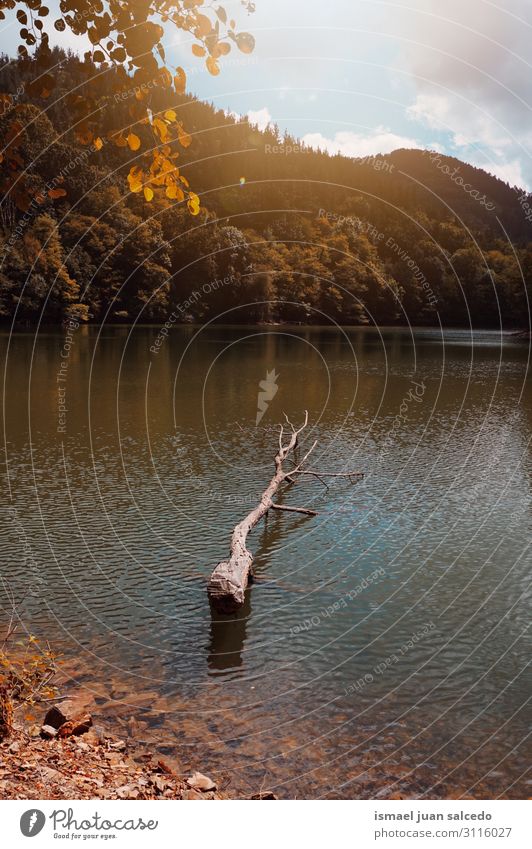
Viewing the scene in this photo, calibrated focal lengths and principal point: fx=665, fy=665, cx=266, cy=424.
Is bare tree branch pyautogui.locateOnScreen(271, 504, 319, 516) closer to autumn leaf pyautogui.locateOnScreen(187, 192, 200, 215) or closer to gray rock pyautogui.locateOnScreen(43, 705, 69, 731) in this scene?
gray rock pyautogui.locateOnScreen(43, 705, 69, 731)

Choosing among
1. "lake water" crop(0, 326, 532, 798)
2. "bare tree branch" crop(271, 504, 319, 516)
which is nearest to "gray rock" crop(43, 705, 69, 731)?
"lake water" crop(0, 326, 532, 798)

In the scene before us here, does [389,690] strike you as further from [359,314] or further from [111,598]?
[359,314]

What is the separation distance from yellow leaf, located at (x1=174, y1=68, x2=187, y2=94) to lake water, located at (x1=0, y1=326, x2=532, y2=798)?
913 centimetres

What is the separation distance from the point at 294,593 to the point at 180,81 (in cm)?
1300

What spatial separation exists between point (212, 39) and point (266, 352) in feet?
259

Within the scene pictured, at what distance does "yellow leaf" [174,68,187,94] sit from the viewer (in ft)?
19.9

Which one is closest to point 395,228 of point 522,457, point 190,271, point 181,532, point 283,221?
point 283,221

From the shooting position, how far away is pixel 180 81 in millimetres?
6145

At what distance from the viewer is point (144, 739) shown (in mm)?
10648

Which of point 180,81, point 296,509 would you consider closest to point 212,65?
point 180,81

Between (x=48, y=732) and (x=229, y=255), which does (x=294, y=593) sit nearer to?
(x=48, y=732)

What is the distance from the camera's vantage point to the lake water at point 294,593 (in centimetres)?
1088

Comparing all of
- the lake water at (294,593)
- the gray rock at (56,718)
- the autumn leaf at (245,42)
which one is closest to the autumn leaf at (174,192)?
the autumn leaf at (245,42)
